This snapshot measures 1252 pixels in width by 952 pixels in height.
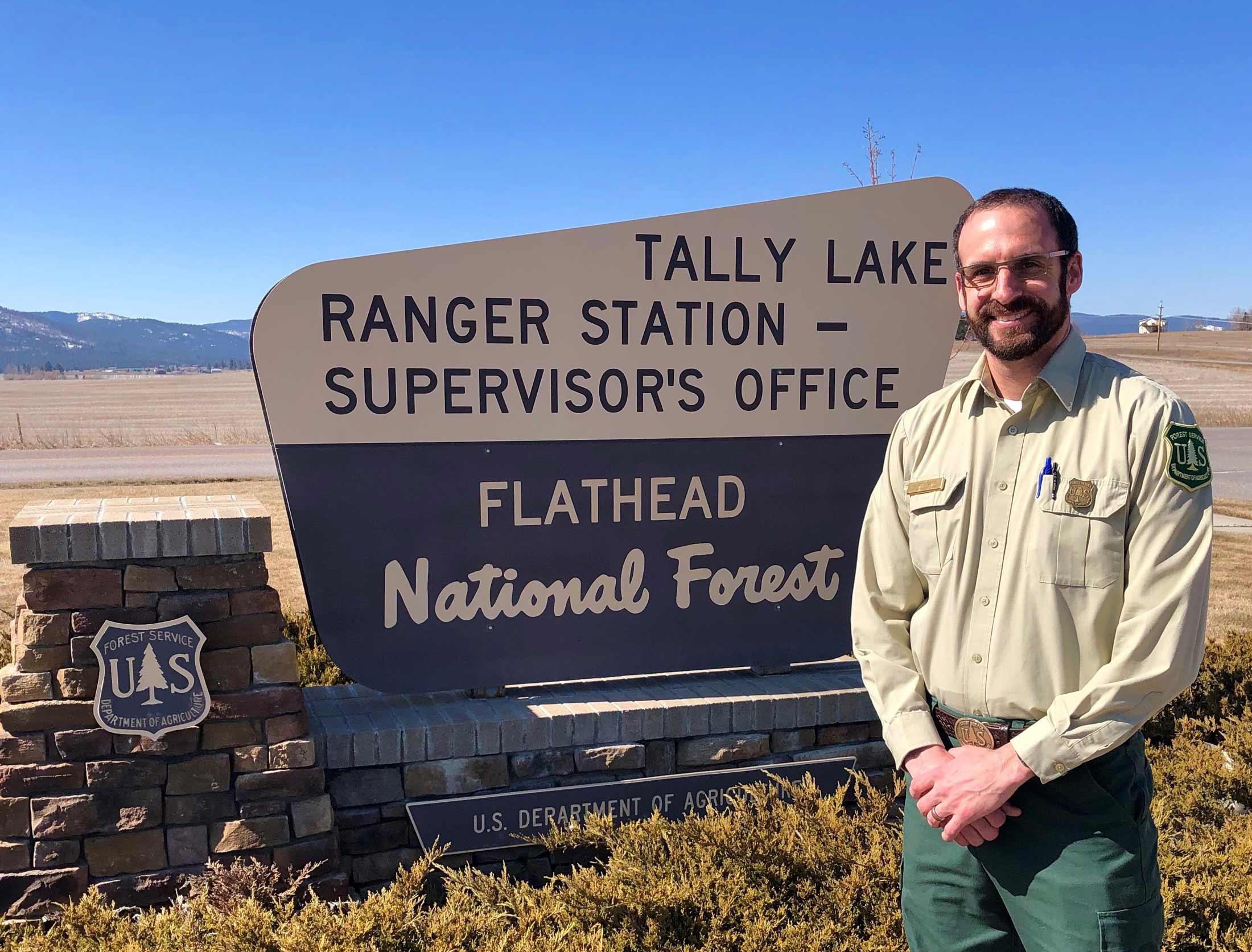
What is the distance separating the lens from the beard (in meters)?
1.95

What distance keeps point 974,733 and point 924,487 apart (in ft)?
1.60

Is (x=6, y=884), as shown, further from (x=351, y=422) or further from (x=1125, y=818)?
(x=1125, y=818)

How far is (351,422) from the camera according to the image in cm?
374

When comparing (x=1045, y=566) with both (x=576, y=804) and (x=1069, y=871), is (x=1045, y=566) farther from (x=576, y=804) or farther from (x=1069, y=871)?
(x=576, y=804)

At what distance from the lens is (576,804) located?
12.4 feet

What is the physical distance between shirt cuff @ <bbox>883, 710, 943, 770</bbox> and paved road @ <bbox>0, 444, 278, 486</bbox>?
1363 cm

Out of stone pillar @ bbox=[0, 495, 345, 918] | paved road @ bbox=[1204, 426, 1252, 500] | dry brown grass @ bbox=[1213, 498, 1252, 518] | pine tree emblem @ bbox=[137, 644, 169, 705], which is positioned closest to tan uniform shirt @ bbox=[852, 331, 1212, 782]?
stone pillar @ bbox=[0, 495, 345, 918]

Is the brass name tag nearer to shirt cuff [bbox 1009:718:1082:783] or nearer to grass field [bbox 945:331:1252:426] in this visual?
shirt cuff [bbox 1009:718:1082:783]

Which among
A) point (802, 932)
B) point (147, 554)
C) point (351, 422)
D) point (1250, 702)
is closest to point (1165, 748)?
point (1250, 702)

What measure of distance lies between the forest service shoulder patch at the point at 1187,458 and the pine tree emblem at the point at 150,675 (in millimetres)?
2879

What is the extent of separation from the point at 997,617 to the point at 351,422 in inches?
98.3

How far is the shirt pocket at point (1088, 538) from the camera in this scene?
1849 mm

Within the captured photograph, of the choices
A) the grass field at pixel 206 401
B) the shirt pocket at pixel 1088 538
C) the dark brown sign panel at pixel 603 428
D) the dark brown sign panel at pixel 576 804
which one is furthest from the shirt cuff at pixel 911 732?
the grass field at pixel 206 401

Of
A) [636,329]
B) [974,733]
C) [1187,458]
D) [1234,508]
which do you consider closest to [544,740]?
[636,329]
